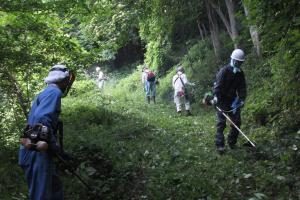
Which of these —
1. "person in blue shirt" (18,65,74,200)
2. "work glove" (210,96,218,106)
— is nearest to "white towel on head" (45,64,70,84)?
"person in blue shirt" (18,65,74,200)

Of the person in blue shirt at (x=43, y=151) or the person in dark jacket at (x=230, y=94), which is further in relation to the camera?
the person in dark jacket at (x=230, y=94)

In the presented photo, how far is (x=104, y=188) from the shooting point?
7090 mm

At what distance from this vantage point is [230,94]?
31.1ft

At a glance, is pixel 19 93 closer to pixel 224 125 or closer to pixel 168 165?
pixel 168 165

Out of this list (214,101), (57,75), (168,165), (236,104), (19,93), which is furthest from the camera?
(19,93)

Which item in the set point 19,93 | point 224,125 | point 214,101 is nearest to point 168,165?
point 224,125

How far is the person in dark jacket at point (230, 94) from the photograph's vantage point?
9.28 m

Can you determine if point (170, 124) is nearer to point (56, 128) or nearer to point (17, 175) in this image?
point (17, 175)

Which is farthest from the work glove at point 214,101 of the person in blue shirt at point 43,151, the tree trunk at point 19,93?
the person in blue shirt at point 43,151

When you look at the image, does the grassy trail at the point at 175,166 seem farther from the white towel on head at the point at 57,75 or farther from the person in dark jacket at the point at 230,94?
the white towel on head at the point at 57,75

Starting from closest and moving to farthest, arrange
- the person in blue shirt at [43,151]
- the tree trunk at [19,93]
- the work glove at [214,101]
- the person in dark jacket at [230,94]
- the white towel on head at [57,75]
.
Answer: the person in blue shirt at [43,151] < the white towel on head at [57,75] < the person in dark jacket at [230,94] < the work glove at [214,101] < the tree trunk at [19,93]

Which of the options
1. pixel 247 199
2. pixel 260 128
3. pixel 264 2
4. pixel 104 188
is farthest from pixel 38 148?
pixel 260 128

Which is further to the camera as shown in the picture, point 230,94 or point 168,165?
point 230,94

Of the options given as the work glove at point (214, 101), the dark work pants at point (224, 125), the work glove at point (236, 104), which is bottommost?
the dark work pants at point (224, 125)
